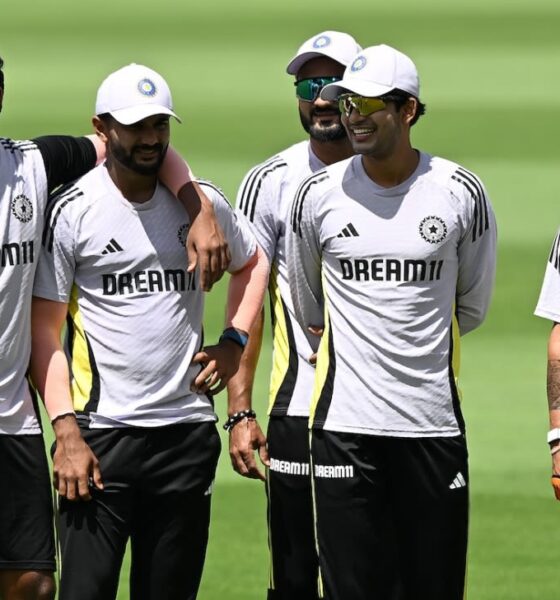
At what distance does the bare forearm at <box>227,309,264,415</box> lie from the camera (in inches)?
262

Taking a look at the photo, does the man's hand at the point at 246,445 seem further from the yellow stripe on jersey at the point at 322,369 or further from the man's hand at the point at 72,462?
the man's hand at the point at 72,462

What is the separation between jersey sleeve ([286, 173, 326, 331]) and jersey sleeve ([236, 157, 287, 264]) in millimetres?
320

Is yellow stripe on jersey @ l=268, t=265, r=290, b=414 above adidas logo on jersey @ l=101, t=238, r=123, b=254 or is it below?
below

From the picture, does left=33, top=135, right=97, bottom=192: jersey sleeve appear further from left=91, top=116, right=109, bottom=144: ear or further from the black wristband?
the black wristband

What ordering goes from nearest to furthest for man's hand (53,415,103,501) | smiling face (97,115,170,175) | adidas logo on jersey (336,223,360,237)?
man's hand (53,415,103,501)
smiling face (97,115,170,175)
adidas logo on jersey (336,223,360,237)

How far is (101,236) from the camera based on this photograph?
5859 millimetres

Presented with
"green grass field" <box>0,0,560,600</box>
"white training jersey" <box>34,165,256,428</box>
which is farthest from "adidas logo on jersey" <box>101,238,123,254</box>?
"green grass field" <box>0,0,560,600</box>

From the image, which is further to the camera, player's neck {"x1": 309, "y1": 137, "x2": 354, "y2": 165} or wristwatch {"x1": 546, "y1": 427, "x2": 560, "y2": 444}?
player's neck {"x1": 309, "y1": 137, "x2": 354, "y2": 165}

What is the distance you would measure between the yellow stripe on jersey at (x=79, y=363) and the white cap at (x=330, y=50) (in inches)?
57.1

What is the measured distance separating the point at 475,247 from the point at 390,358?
0.49 m

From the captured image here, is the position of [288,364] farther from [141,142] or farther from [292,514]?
[141,142]

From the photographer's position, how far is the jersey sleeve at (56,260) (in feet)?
19.2

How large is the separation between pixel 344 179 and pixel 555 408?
1.03 metres

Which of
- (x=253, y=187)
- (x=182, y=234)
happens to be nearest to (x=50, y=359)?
(x=182, y=234)
